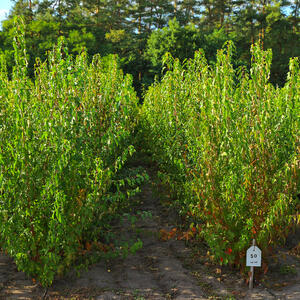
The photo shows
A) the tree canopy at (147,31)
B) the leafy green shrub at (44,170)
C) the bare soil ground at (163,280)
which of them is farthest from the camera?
the tree canopy at (147,31)

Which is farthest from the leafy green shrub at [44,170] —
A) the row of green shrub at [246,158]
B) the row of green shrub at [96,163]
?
the row of green shrub at [246,158]

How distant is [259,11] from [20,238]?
33.4 meters

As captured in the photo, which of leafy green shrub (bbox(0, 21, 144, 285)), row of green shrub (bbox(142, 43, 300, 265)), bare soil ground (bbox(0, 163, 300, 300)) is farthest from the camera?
bare soil ground (bbox(0, 163, 300, 300))

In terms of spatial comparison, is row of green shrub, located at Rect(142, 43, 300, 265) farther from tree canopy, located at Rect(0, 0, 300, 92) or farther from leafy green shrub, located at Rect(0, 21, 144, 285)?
tree canopy, located at Rect(0, 0, 300, 92)

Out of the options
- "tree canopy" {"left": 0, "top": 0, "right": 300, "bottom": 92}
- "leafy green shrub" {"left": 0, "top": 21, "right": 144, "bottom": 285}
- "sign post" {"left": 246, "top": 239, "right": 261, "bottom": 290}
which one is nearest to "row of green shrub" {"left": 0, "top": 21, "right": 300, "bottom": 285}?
"leafy green shrub" {"left": 0, "top": 21, "right": 144, "bottom": 285}

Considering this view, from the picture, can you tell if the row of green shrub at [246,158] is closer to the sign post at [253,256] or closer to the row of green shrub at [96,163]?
the row of green shrub at [96,163]

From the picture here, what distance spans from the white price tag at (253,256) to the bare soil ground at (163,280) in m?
0.43

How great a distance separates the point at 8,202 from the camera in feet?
11.8

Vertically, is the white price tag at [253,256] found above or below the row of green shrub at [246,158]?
below

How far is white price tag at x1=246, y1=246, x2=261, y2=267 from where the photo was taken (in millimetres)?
3920

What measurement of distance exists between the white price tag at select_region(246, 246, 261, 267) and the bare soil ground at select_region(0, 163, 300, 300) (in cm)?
43

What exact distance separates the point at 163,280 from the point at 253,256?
49.2 inches

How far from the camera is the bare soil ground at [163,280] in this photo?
4.02 metres

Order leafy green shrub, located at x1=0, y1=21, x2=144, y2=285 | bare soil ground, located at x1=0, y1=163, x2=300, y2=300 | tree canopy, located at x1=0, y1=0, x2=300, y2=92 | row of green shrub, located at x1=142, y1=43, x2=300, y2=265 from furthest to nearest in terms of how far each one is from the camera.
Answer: tree canopy, located at x1=0, y1=0, x2=300, y2=92 < bare soil ground, located at x1=0, y1=163, x2=300, y2=300 < row of green shrub, located at x1=142, y1=43, x2=300, y2=265 < leafy green shrub, located at x1=0, y1=21, x2=144, y2=285
